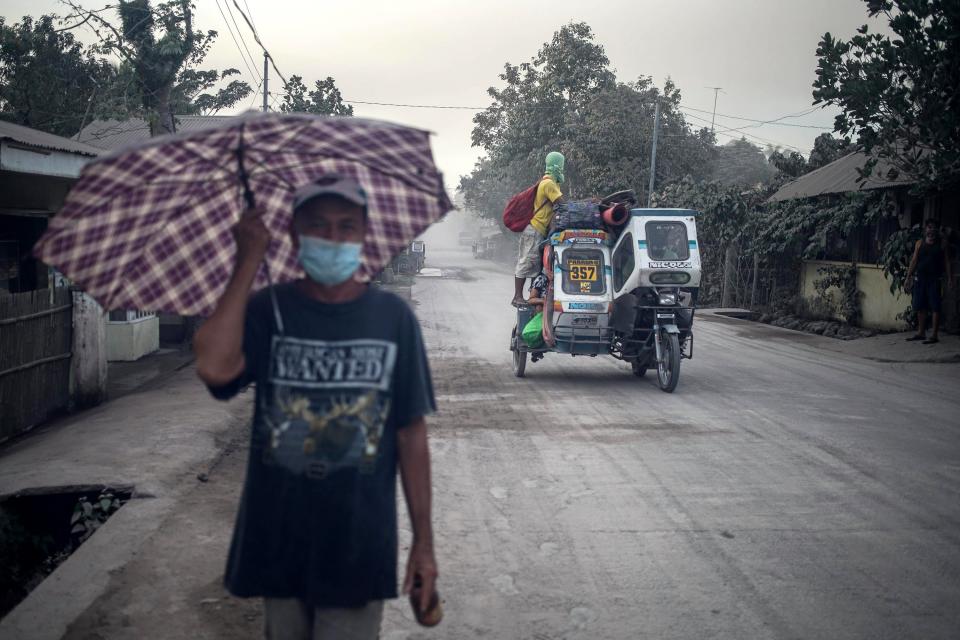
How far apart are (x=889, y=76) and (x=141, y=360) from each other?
1329cm

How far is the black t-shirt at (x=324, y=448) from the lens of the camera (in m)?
2.59

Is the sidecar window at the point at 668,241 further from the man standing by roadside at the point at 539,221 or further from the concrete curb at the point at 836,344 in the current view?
the concrete curb at the point at 836,344

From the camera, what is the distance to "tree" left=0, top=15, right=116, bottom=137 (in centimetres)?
2564

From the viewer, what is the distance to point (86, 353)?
9.98m

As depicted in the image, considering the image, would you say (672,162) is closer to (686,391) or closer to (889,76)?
(889,76)

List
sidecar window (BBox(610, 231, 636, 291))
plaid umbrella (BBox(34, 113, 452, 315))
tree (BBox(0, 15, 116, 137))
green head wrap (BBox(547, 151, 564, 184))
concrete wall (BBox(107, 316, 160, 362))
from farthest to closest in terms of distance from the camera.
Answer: tree (BBox(0, 15, 116, 137)) < concrete wall (BBox(107, 316, 160, 362)) < sidecar window (BBox(610, 231, 636, 291)) < green head wrap (BBox(547, 151, 564, 184)) < plaid umbrella (BBox(34, 113, 452, 315))

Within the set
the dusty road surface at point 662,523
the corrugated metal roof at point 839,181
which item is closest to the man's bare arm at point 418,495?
the dusty road surface at point 662,523

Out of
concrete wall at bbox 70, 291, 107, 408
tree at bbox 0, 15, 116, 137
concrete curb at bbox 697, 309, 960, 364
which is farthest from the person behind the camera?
tree at bbox 0, 15, 116, 137

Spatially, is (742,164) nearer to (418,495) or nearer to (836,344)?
(836,344)

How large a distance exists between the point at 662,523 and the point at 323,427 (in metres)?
3.84

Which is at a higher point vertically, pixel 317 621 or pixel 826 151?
pixel 826 151

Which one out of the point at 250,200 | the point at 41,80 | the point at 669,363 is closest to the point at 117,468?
the point at 250,200

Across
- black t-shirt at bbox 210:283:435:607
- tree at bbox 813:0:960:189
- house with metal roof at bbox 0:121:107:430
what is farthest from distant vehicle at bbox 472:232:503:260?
black t-shirt at bbox 210:283:435:607

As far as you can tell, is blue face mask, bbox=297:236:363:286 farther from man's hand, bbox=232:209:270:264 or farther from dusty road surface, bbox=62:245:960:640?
dusty road surface, bbox=62:245:960:640
